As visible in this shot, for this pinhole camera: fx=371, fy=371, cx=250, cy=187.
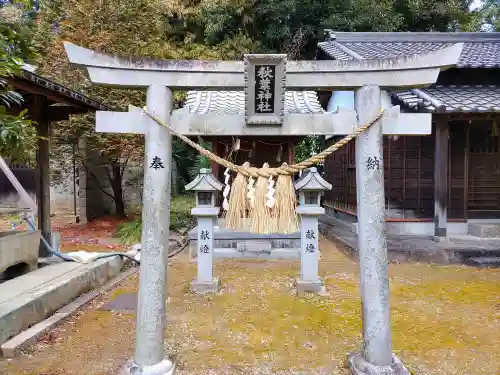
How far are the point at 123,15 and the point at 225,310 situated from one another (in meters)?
10.4

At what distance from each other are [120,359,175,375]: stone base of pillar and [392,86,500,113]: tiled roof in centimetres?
750

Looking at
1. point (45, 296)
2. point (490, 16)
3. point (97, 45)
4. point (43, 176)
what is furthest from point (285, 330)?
point (490, 16)

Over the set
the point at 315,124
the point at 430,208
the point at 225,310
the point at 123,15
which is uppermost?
the point at 123,15

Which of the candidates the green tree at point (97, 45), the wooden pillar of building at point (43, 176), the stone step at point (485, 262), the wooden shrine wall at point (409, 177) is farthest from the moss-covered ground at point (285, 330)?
the green tree at point (97, 45)

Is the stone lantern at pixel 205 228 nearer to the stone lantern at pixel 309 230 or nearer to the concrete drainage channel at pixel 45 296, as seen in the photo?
the stone lantern at pixel 309 230

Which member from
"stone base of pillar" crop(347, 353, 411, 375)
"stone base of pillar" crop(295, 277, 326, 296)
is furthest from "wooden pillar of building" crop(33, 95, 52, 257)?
"stone base of pillar" crop(347, 353, 411, 375)

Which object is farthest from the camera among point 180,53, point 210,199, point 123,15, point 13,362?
point 180,53

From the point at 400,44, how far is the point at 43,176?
43.6 ft

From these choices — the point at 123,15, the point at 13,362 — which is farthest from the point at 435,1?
the point at 13,362

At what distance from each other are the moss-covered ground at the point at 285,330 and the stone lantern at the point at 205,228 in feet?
0.99

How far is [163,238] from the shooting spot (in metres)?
3.71

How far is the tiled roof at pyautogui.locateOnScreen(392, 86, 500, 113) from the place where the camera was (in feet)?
27.6

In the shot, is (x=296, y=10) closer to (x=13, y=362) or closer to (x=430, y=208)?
(x=430, y=208)

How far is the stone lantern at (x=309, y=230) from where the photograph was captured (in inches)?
264
